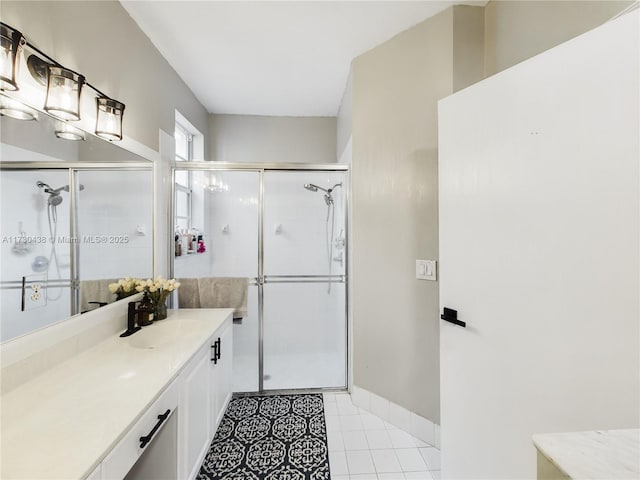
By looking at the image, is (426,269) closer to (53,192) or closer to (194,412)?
(194,412)

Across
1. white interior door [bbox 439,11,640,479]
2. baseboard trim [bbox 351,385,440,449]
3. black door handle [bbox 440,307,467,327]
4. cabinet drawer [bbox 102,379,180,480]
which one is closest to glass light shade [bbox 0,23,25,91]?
cabinet drawer [bbox 102,379,180,480]

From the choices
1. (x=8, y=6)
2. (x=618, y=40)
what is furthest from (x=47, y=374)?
(x=618, y=40)

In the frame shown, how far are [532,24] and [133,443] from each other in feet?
7.65

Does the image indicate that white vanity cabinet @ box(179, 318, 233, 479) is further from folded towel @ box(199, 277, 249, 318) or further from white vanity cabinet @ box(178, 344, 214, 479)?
folded towel @ box(199, 277, 249, 318)

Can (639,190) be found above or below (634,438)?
above

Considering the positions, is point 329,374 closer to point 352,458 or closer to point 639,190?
point 352,458

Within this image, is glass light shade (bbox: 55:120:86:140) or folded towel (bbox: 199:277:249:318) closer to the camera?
glass light shade (bbox: 55:120:86:140)

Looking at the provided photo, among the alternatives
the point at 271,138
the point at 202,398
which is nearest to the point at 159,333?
the point at 202,398

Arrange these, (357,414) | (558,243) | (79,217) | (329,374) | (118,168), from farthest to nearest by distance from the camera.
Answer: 1. (329,374)
2. (357,414)
3. (118,168)
4. (79,217)
5. (558,243)

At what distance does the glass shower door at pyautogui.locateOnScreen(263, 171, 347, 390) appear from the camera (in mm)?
2344

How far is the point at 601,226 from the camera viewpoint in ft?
2.72

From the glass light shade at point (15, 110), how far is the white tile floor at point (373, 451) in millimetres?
2128

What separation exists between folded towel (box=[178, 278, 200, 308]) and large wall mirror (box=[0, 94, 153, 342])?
1.90 ft

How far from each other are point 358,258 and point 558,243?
4.11ft
